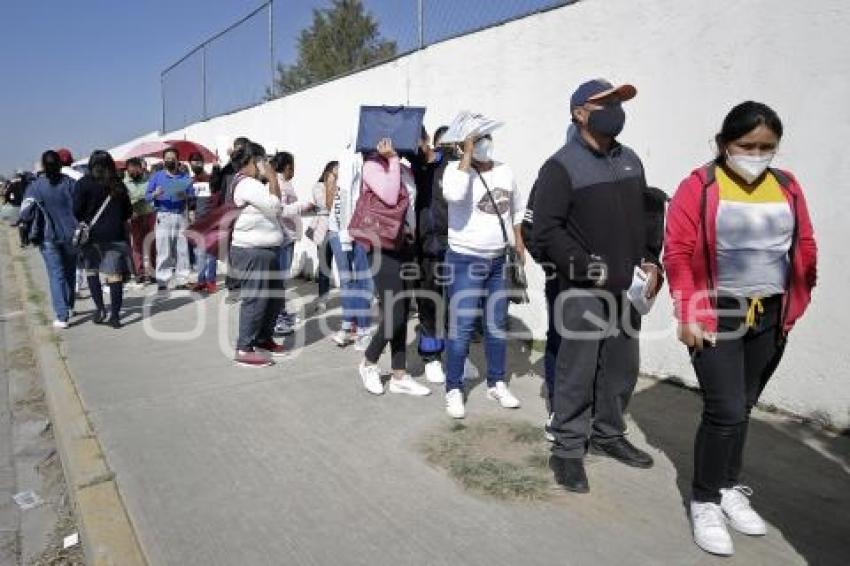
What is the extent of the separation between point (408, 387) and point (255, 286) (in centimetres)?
163

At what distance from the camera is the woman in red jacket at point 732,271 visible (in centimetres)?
273

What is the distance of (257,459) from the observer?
381 cm

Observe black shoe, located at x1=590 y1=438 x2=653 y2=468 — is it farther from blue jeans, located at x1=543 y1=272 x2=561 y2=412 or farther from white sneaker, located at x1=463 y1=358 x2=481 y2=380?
white sneaker, located at x1=463 y1=358 x2=481 y2=380

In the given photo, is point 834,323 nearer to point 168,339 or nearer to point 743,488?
A: point 743,488

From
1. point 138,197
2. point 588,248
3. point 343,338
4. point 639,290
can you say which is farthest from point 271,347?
point 138,197

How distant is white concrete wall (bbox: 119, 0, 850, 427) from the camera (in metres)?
4.01

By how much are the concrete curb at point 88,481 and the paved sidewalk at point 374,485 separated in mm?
71

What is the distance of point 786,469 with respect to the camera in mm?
3660

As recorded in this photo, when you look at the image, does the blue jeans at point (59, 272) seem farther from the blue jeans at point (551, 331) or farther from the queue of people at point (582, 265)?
the blue jeans at point (551, 331)

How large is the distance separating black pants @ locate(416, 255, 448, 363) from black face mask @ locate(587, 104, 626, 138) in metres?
1.72

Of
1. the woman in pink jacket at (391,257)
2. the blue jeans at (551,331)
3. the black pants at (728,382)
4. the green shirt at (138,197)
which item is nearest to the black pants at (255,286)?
the woman in pink jacket at (391,257)

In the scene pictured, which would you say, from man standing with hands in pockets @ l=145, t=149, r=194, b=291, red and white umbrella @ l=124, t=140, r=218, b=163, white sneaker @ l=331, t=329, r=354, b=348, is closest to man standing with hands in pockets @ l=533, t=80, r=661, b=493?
white sneaker @ l=331, t=329, r=354, b=348

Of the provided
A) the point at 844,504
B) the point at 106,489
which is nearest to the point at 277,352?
the point at 106,489

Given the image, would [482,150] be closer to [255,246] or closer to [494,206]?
[494,206]
